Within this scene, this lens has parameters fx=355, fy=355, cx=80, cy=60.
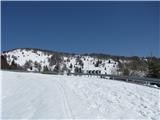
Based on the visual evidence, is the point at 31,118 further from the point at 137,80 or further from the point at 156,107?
the point at 137,80

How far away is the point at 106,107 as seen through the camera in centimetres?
1741

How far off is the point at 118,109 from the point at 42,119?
3.80m

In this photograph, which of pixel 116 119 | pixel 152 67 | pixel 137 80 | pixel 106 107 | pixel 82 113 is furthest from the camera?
pixel 152 67

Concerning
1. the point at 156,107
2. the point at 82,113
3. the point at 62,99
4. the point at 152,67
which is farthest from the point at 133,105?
the point at 152,67

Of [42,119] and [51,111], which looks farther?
[51,111]

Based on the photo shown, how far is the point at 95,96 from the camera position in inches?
856

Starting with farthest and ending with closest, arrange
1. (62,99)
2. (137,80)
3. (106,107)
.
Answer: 1. (137,80)
2. (62,99)
3. (106,107)

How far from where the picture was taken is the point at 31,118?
1566 cm

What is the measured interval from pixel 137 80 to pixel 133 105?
1775 centimetres

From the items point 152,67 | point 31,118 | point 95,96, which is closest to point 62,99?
point 95,96

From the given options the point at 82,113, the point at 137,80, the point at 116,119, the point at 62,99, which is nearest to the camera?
the point at 116,119

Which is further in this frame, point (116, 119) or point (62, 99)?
point (62, 99)

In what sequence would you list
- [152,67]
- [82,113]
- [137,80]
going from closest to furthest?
[82,113] < [137,80] < [152,67]

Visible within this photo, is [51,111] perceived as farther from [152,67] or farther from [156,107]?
[152,67]
